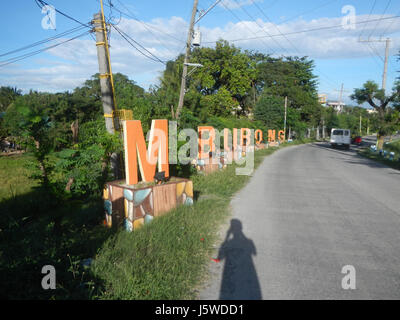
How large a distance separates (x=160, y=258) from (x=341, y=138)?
33.0 meters

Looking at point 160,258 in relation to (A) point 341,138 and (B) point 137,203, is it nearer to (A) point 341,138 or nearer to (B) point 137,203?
(B) point 137,203

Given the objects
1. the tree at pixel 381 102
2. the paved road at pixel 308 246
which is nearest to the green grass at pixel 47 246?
the paved road at pixel 308 246

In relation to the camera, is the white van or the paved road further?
the white van

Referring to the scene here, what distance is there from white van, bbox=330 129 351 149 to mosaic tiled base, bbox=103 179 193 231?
1218 inches

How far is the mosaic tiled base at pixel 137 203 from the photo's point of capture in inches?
211

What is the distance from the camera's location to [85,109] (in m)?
19.2

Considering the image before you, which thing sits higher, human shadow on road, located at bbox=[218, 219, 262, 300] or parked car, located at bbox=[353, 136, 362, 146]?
parked car, located at bbox=[353, 136, 362, 146]

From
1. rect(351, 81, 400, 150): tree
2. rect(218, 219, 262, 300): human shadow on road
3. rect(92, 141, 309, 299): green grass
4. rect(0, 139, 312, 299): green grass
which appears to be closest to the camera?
rect(0, 139, 312, 299): green grass

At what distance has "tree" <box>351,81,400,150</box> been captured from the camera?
82.8ft

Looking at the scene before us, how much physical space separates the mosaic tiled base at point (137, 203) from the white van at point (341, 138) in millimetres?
30928

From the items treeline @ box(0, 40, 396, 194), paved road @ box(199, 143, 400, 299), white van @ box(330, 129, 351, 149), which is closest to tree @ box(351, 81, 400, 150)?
white van @ box(330, 129, 351, 149)

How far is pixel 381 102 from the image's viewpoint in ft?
92.4

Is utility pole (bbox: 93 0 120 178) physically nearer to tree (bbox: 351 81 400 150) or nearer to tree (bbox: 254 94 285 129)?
tree (bbox: 351 81 400 150)
